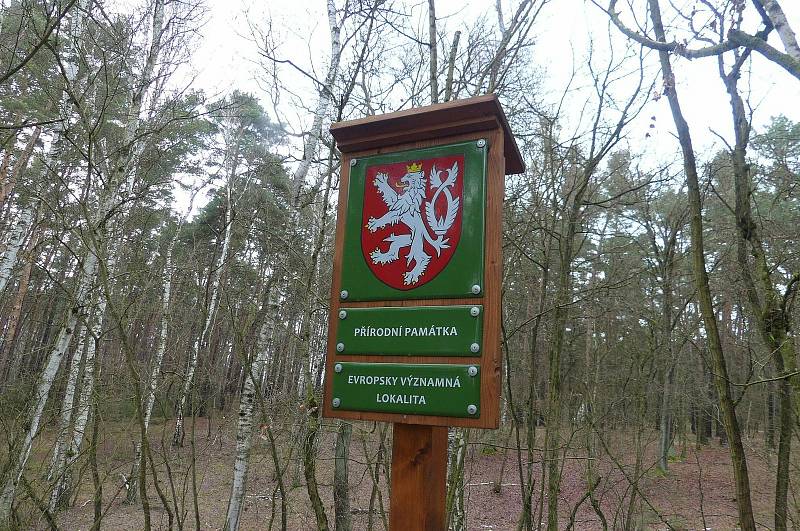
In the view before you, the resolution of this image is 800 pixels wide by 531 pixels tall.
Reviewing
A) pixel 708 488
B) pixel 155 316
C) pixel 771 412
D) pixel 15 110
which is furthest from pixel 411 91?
pixel 771 412

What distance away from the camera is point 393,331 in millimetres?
1950

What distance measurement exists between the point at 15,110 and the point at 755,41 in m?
13.3

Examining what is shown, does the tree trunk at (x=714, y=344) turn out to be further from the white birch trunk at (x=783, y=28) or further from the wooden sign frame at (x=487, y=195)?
the wooden sign frame at (x=487, y=195)

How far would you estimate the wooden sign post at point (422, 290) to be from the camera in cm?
182

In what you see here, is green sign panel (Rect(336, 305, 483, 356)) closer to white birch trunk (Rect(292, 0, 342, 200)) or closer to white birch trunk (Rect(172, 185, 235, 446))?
white birch trunk (Rect(172, 185, 235, 446))

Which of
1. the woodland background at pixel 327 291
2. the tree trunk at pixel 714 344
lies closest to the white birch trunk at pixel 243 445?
the woodland background at pixel 327 291

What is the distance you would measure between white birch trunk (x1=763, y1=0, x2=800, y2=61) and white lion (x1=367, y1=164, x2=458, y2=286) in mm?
3060

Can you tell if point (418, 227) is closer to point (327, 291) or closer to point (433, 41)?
point (433, 41)

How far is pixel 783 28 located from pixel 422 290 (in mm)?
3516

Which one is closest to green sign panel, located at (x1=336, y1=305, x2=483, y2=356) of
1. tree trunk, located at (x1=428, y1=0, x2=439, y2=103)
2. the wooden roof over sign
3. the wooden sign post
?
the wooden sign post

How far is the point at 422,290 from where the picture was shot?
6.44 ft

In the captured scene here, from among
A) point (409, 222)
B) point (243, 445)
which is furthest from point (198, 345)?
point (409, 222)

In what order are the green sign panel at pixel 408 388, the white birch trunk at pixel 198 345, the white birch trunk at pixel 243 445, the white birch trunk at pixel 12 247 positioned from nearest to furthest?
1. the green sign panel at pixel 408 388
2. the white birch trunk at pixel 198 345
3. the white birch trunk at pixel 243 445
4. the white birch trunk at pixel 12 247

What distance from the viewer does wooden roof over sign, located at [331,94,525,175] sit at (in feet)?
6.49
